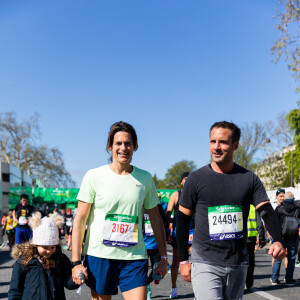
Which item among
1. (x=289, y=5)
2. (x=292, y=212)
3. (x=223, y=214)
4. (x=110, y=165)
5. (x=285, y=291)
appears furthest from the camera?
(x=289, y=5)

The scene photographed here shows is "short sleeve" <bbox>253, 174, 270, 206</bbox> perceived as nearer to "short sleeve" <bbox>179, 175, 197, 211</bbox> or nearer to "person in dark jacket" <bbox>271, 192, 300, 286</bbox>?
"short sleeve" <bbox>179, 175, 197, 211</bbox>

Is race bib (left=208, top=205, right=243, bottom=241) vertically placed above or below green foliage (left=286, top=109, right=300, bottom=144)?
below

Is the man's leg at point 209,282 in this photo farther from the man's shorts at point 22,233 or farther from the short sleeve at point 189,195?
the man's shorts at point 22,233

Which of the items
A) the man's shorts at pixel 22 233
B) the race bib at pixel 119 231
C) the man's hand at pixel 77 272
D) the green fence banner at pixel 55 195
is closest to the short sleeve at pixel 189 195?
the race bib at pixel 119 231

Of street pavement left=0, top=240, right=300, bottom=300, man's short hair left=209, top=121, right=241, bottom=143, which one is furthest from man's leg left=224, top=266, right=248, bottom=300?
street pavement left=0, top=240, right=300, bottom=300

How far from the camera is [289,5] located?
1947 centimetres

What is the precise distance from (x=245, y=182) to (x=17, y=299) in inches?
75.1

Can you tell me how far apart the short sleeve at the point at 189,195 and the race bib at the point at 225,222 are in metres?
0.16

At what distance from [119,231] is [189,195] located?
23.6 inches

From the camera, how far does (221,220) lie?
3.73 m

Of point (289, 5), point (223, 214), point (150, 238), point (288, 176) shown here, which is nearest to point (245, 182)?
point (223, 214)

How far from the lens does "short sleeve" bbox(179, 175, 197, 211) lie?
3.90m

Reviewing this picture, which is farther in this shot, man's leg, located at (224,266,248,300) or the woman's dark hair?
the woman's dark hair

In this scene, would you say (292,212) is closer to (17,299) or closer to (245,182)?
(245,182)
